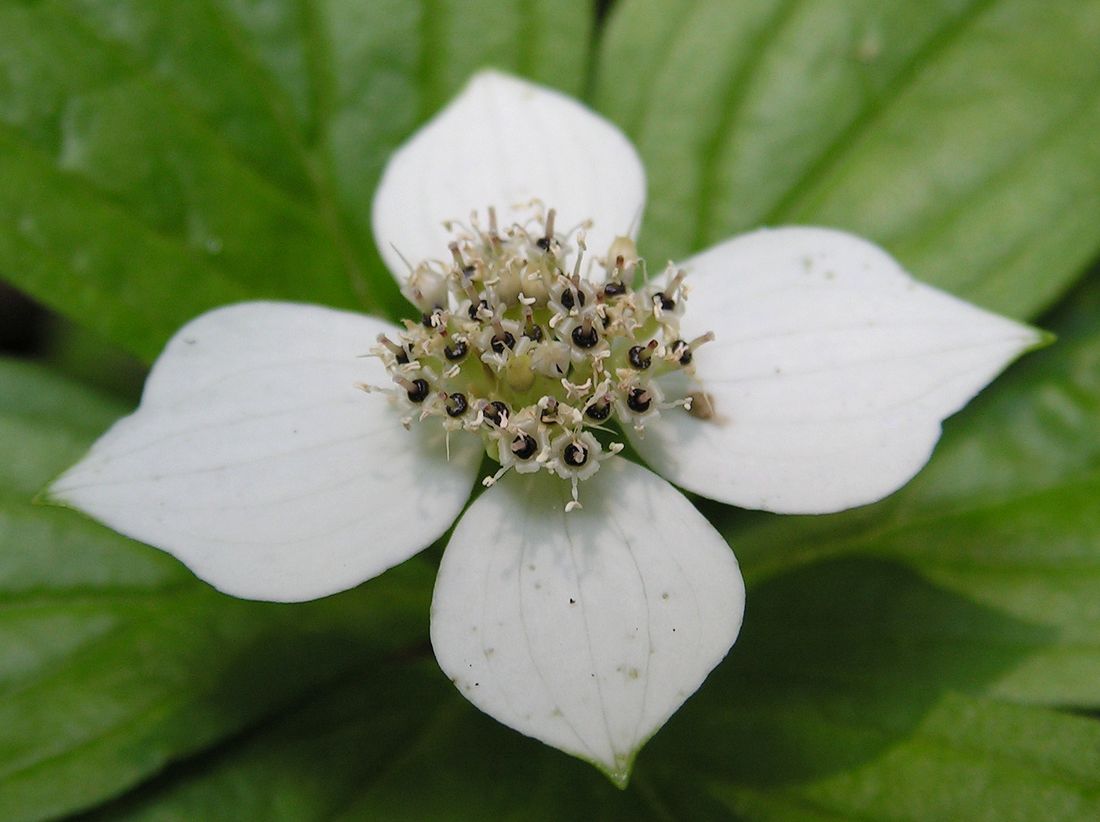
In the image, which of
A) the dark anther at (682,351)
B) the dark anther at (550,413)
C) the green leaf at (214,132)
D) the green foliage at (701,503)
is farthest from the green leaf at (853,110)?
the dark anther at (550,413)

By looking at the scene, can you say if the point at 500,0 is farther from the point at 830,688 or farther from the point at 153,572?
the point at 830,688

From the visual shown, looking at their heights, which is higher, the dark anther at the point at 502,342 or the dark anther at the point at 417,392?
the dark anther at the point at 502,342

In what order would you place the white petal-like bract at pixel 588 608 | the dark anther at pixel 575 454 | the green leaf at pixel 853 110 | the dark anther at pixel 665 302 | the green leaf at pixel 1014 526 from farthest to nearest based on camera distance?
the green leaf at pixel 853 110, the green leaf at pixel 1014 526, the dark anther at pixel 665 302, the dark anther at pixel 575 454, the white petal-like bract at pixel 588 608

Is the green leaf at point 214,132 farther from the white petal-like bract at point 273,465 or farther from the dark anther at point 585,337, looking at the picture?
the dark anther at point 585,337

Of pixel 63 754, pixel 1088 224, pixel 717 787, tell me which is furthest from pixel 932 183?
pixel 63 754

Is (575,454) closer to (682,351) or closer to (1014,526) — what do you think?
(682,351)

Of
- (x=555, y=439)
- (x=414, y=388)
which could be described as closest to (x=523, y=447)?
(x=555, y=439)

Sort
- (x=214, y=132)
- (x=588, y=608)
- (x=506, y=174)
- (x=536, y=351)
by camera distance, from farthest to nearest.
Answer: (x=214, y=132) < (x=506, y=174) < (x=536, y=351) < (x=588, y=608)
